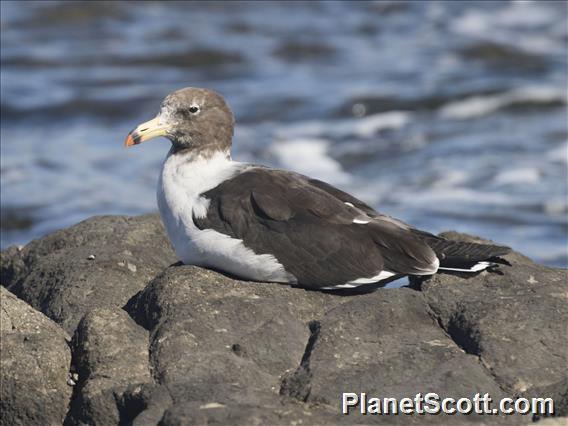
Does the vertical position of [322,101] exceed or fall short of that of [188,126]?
it exceeds it

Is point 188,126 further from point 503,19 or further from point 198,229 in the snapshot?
point 503,19

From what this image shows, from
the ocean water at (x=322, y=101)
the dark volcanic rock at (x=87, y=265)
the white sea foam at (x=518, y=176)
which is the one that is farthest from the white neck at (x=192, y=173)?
the white sea foam at (x=518, y=176)

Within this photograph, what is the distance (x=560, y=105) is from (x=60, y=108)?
7.27 meters

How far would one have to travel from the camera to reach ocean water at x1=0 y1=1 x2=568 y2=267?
13.5 m

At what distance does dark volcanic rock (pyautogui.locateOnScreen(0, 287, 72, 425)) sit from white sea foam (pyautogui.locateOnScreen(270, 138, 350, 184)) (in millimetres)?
8725

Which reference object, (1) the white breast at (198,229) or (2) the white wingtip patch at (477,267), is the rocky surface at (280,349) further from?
(1) the white breast at (198,229)

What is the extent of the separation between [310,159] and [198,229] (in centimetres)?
857

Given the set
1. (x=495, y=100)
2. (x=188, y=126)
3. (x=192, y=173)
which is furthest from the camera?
(x=495, y=100)

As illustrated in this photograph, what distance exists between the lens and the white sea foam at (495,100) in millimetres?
17297

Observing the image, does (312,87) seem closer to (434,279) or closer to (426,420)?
(434,279)

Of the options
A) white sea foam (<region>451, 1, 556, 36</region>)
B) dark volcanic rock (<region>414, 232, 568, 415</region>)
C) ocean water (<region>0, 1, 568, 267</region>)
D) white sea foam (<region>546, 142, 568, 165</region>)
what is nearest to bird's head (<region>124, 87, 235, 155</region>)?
dark volcanic rock (<region>414, 232, 568, 415</region>)

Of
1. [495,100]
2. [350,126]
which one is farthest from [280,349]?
[495,100]

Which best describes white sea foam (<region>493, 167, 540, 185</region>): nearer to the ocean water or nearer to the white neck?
the ocean water

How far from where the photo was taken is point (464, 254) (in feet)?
22.7
